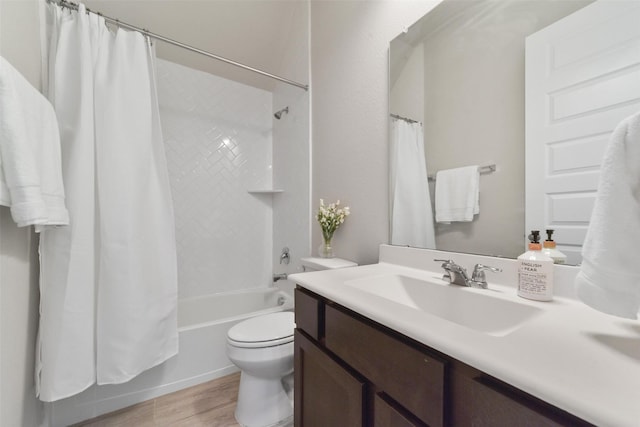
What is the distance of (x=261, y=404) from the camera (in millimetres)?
1296

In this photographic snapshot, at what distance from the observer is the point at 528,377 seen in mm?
358

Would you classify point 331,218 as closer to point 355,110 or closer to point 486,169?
point 355,110

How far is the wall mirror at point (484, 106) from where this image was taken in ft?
2.52

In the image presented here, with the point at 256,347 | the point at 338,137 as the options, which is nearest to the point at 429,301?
the point at 256,347

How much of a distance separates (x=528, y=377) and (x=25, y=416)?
5.82 ft

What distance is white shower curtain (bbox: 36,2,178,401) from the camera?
1.13 m

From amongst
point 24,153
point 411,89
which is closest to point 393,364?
point 411,89

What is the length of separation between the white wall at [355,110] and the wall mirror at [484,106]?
0.53ft

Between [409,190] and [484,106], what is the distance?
0.43 meters

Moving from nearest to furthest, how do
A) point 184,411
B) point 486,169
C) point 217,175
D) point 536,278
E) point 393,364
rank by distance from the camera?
point 393,364 → point 536,278 → point 486,169 → point 184,411 → point 217,175

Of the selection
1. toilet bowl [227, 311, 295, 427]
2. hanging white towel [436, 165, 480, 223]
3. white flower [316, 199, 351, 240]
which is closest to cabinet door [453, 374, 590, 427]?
hanging white towel [436, 165, 480, 223]

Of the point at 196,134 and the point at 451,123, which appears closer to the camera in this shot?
the point at 451,123

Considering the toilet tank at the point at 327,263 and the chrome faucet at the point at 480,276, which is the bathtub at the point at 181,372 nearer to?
the toilet tank at the point at 327,263

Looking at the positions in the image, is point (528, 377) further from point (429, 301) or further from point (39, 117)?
point (39, 117)
